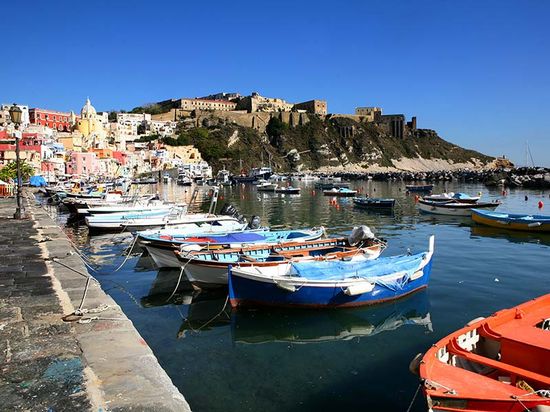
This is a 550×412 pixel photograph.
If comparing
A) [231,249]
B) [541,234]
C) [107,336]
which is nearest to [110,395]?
[107,336]

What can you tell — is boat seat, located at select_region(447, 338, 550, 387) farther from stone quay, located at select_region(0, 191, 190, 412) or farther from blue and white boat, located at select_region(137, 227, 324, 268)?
blue and white boat, located at select_region(137, 227, 324, 268)

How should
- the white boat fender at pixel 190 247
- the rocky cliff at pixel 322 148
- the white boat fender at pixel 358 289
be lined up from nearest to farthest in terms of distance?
the white boat fender at pixel 358 289 < the white boat fender at pixel 190 247 < the rocky cliff at pixel 322 148

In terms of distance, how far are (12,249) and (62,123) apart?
138591 mm

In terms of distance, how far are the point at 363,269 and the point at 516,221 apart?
721 inches

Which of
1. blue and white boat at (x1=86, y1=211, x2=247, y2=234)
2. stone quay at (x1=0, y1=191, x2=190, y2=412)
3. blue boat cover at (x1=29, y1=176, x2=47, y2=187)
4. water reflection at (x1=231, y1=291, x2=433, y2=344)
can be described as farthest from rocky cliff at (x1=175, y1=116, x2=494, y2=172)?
stone quay at (x1=0, y1=191, x2=190, y2=412)

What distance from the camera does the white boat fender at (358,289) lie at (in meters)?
11.3

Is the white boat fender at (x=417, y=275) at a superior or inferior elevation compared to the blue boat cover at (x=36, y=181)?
inferior

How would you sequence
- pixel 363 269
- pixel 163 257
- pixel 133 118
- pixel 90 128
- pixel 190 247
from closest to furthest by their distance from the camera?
pixel 363 269
pixel 190 247
pixel 163 257
pixel 90 128
pixel 133 118

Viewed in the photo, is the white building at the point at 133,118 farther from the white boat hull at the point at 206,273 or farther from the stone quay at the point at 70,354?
the stone quay at the point at 70,354

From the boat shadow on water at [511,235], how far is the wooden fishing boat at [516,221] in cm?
29

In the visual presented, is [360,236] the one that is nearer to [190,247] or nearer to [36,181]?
[190,247]

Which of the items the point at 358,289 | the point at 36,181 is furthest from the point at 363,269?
the point at 36,181

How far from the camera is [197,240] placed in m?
17.3

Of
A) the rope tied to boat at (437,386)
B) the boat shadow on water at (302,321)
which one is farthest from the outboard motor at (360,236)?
the rope tied to boat at (437,386)
